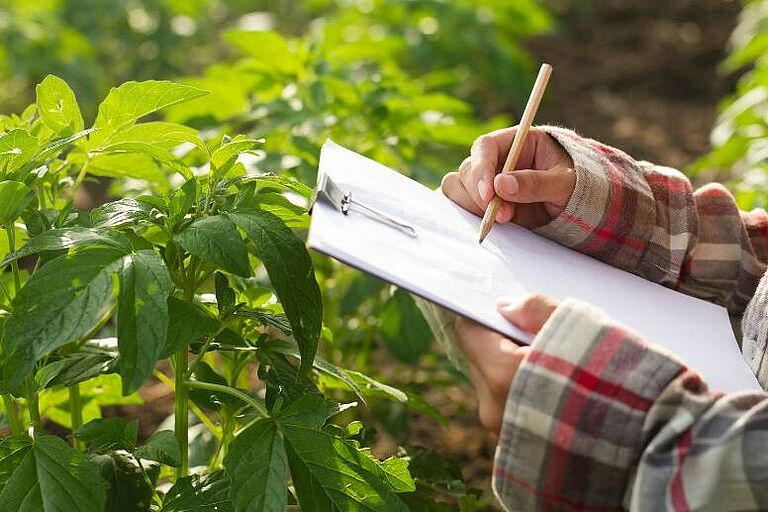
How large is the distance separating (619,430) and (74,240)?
63cm

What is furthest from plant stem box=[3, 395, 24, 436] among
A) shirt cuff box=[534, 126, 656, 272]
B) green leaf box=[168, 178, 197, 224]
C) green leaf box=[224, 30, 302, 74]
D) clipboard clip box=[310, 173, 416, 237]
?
green leaf box=[224, 30, 302, 74]

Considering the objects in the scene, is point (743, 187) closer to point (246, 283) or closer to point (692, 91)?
point (246, 283)

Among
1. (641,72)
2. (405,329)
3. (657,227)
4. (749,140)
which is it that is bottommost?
(641,72)

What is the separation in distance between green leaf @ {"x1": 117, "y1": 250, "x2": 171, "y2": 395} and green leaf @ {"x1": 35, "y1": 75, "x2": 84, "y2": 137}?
0.34m

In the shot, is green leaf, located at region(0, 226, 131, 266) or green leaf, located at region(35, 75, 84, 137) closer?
green leaf, located at region(0, 226, 131, 266)

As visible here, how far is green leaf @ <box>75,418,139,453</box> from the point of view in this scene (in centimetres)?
144

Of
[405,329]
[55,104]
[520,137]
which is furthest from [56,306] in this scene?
[405,329]

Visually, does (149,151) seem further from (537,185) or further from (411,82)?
(411,82)

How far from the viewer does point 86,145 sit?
1528 mm

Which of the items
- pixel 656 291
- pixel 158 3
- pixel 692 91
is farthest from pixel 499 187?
pixel 692 91

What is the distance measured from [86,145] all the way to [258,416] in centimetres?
43

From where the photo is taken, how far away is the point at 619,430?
47.8 inches

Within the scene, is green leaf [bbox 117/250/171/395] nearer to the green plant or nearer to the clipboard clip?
the green plant

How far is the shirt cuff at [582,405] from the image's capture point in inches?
47.8
